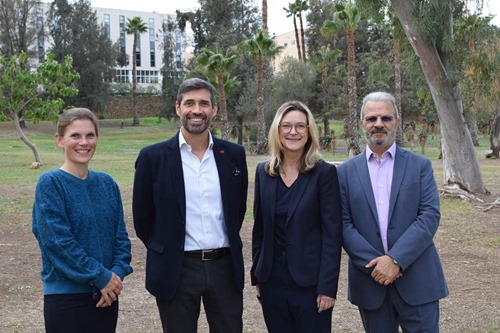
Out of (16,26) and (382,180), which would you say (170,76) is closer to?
(16,26)

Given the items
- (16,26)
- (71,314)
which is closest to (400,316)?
(71,314)

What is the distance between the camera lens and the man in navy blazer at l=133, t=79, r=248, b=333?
11.4ft

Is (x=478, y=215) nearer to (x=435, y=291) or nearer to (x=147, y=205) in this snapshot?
(x=435, y=291)

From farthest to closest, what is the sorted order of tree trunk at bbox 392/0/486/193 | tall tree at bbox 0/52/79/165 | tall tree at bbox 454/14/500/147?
1. tall tree at bbox 0/52/79/165
2. tall tree at bbox 454/14/500/147
3. tree trunk at bbox 392/0/486/193

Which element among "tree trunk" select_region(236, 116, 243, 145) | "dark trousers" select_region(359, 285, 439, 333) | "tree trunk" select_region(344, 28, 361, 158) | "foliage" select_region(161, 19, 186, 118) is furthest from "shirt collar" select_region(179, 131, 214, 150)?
"foliage" select_region(161, 19, 186, 118)

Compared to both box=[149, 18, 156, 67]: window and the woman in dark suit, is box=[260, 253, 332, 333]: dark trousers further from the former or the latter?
box=[149, 18, 156, 67]: window

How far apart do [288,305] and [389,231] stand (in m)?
0.74

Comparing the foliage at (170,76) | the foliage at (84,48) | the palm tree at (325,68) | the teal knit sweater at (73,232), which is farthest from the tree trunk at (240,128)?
the teal knit sweater at (73,232)

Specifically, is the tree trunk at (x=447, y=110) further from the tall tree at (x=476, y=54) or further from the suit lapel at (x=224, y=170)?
the suit lapel at (x=224, y=170)

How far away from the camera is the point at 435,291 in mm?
3455

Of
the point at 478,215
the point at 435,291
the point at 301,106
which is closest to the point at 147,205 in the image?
the point at 301,106

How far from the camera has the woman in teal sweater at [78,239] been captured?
3.15 metres

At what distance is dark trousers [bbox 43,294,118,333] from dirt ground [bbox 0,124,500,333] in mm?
2140

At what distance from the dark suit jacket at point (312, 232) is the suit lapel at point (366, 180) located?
6.7 inches
